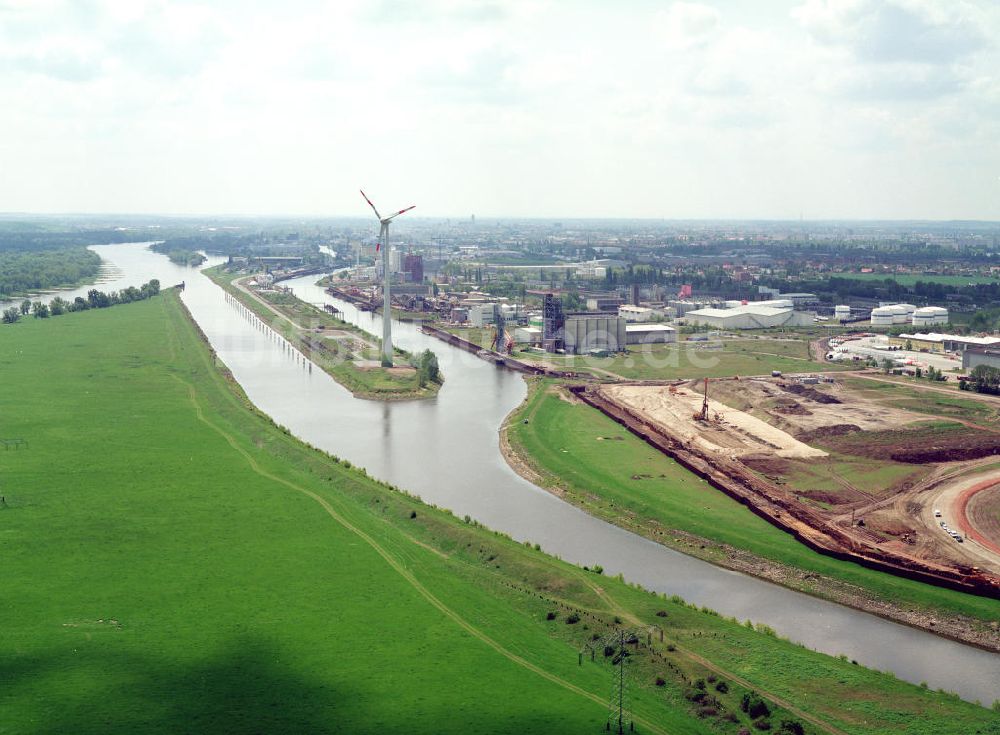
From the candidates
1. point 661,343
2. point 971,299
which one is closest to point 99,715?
point 661,343

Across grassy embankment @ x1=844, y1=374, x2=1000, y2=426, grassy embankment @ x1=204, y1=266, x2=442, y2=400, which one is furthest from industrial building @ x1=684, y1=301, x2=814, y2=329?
grassy embankment @ x1=204, y1=266, x2=442, y2=400

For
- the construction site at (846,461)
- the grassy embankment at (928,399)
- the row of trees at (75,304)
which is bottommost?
the construction site at (846,461)

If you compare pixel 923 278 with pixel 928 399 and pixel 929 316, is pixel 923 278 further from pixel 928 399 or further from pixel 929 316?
pixel 928 399

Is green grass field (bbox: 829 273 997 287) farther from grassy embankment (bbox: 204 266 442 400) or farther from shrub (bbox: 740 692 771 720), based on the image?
shrub (bbox: 740 692 771 720)

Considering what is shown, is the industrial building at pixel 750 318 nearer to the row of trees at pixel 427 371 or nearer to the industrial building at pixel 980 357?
the industrial building at pixel 980 357

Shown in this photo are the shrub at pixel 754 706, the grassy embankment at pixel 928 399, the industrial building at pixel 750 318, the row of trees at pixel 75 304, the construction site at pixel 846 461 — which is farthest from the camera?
the row of trees at pixel 75 304

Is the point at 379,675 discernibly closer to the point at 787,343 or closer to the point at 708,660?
the point at 708,660

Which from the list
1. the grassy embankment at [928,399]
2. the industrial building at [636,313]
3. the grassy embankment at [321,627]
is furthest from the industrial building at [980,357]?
the grassy embankment at [321,627]

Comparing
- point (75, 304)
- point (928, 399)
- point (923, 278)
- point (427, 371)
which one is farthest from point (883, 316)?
point (75, 304)
